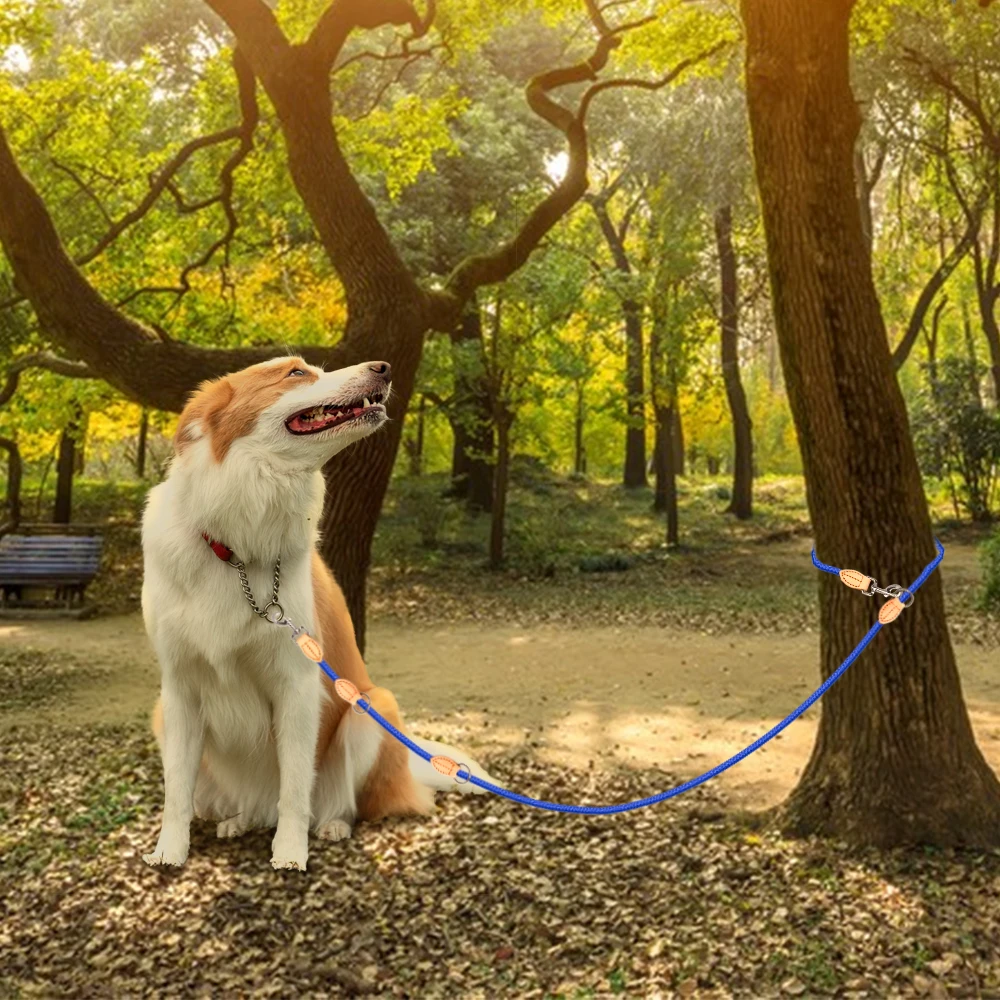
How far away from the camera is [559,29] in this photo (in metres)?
22.7

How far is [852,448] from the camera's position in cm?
469

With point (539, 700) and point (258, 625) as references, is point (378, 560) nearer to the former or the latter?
point (539, 700)

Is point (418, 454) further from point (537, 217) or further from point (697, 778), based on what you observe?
point (697, 778)

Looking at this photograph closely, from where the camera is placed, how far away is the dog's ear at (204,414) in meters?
3.76

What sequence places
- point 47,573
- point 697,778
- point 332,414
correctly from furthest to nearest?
point 47,573 → point 697,778 → point 332,414

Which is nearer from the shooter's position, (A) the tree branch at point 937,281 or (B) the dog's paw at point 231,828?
(B) the dog's paw at point 231,828

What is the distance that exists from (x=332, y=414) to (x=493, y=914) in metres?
2.00

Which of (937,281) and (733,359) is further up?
(937,281)

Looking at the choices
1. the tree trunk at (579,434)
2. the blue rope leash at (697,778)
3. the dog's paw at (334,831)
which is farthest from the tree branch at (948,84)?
the dog's paw at (334,831)

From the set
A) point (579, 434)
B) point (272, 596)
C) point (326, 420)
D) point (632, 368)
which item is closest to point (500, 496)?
point (632, 368)

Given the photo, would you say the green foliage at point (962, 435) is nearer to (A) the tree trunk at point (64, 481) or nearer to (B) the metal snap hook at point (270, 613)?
(A) the tree trunk at point (64, 481)

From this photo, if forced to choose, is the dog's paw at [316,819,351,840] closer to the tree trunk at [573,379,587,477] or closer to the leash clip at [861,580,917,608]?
the leash clip at [861,580,917,608]

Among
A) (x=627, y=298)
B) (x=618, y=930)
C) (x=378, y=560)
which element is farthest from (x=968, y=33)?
(x=618, y=930)

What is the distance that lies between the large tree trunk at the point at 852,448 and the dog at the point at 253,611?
2.04 metres
